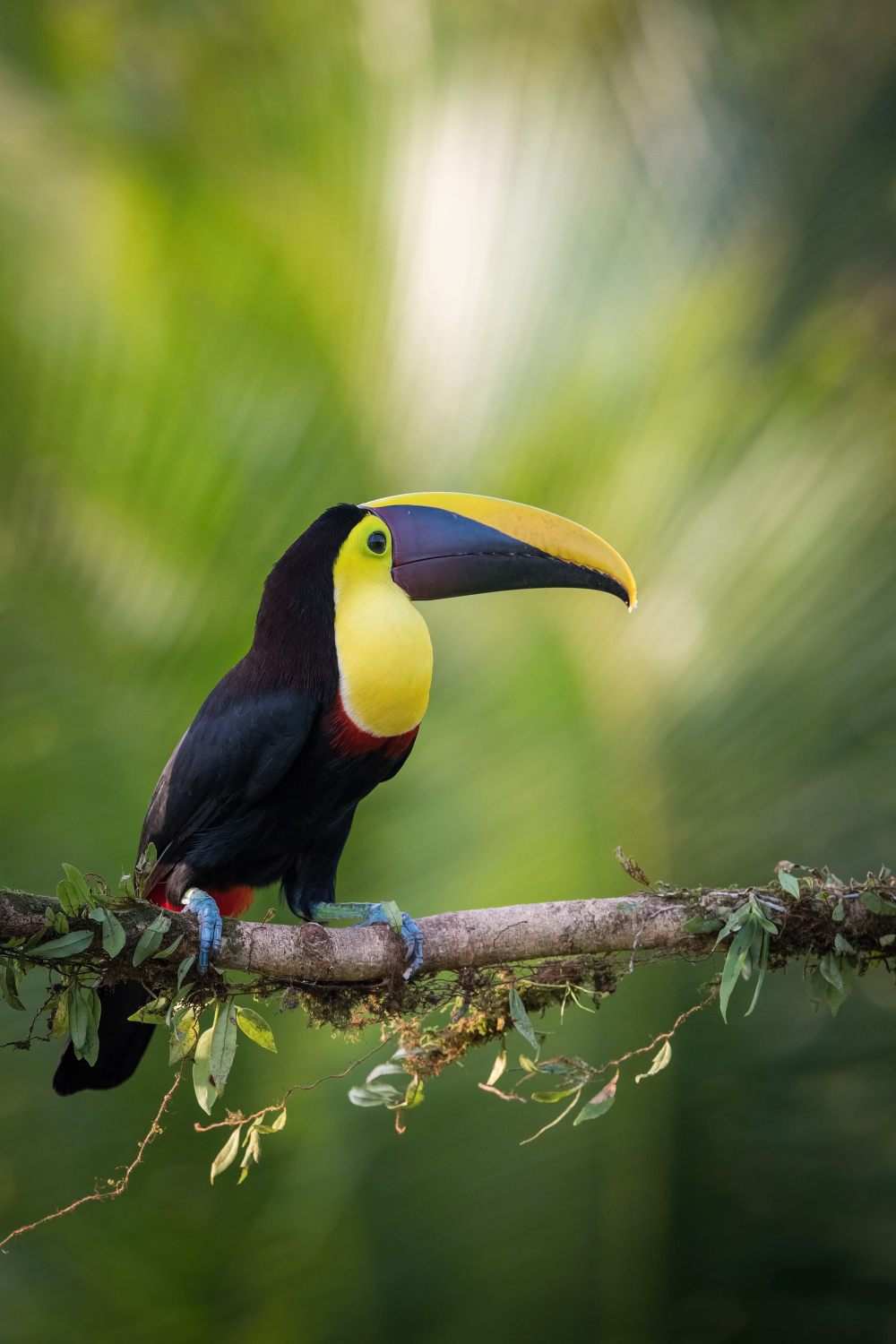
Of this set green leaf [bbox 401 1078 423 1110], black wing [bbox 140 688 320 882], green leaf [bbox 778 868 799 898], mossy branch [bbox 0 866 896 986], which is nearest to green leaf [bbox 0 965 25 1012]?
mossy branch [bbox 0 866 896 986]

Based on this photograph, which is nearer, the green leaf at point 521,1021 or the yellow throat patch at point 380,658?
the green leaf at point 521,1021

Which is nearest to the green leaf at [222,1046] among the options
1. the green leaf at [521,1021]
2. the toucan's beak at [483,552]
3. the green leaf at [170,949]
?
the green leaf at [170,949]

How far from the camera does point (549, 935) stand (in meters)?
1.93

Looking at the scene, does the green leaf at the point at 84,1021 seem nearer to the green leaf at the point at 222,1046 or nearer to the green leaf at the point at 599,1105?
the green leaf at the point at 222,1046

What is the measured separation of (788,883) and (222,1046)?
39.5 inches

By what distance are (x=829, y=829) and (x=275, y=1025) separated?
1424 millimetres

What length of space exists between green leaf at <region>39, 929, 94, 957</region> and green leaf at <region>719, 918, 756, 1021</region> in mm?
1028

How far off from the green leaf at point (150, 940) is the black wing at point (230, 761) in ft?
1.21

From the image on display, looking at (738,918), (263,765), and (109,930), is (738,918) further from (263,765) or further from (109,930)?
(109,930)

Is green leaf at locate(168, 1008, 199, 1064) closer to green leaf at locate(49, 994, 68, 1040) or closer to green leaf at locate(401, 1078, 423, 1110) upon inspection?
green leaf at locate(49, 994, 68, 1040)

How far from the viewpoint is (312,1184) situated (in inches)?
99.3

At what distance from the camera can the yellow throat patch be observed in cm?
208

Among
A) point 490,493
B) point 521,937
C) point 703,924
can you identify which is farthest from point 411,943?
point 490,493

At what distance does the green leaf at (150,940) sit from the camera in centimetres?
175
